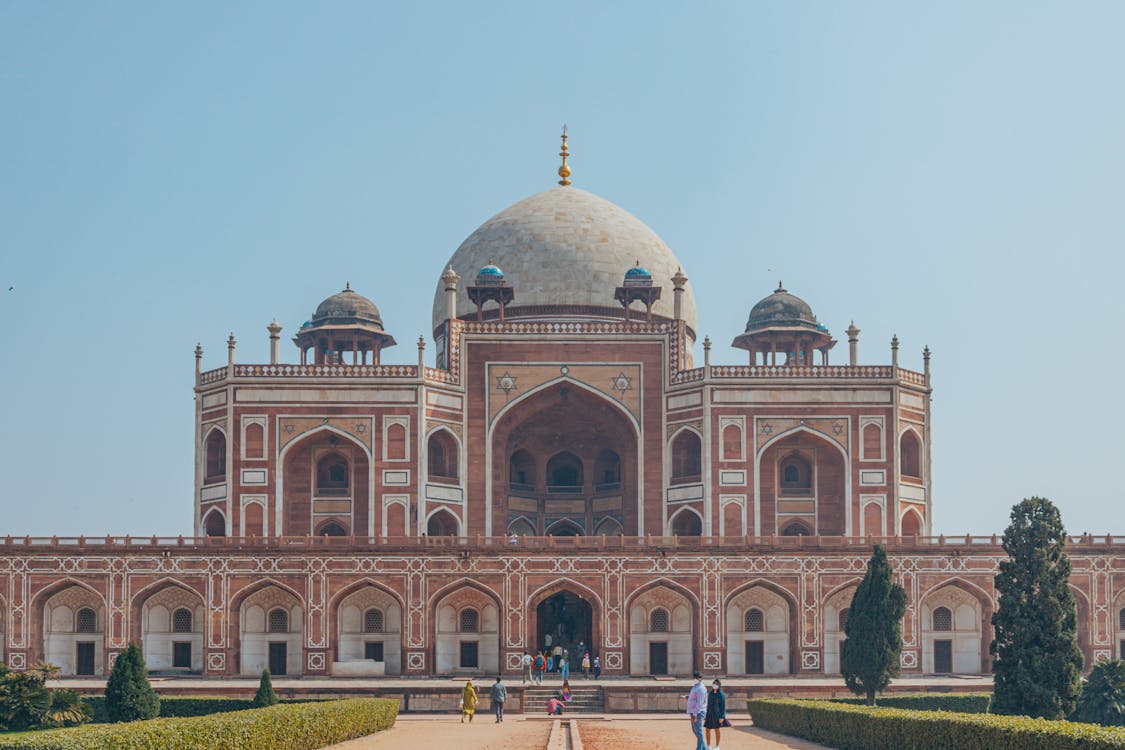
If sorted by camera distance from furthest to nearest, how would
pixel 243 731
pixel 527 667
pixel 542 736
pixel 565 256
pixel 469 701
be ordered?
1. pixel 565 256
2. pixel 527 667
3. pixel 469 701
4. pixel 542 736
5. pixel 243 731

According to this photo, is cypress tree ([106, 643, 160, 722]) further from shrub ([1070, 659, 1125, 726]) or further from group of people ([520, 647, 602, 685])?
shrub ([1070, 659, 1125, 726])

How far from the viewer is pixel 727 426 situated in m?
39.8

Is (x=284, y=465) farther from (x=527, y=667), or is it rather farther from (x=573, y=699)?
(x=573, y=699)

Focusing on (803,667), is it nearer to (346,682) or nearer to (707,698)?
(346,682)

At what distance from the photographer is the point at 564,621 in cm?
3794

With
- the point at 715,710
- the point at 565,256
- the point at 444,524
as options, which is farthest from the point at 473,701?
the point at 565,256

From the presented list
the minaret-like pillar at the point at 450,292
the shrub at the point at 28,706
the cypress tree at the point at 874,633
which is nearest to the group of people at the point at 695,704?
the cypress tree at the point at 874,633

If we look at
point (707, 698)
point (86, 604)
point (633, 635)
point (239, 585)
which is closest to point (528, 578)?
point (633, 635)

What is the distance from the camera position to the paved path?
22219 millimetres

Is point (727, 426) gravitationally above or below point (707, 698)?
above

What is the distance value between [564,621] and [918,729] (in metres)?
19.2

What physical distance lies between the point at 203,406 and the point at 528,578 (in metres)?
10.2

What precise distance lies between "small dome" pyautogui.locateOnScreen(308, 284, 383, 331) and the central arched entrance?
488cm

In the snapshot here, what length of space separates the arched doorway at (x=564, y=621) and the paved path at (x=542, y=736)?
340 inches
